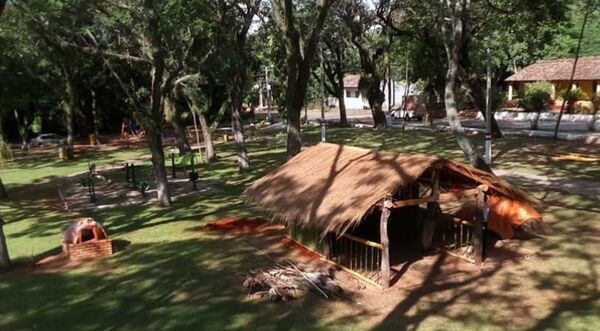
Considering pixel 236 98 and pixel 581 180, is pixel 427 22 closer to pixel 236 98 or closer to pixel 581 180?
pixel 236 98

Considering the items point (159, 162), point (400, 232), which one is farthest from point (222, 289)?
point (159, 162)

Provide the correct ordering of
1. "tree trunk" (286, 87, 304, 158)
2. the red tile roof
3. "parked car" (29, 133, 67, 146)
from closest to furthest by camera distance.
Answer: "tree trunk" (286, 87, 304, 158) < "parked car" (29, 133, 67, 146) < the red tile roof

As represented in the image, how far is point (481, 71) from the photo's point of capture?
182ft

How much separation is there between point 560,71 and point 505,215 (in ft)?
128

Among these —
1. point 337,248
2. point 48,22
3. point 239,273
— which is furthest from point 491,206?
point 48,22

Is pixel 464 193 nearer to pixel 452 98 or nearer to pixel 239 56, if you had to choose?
pixel 452 98

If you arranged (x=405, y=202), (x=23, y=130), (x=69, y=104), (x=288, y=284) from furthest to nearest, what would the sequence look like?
(x=23, y=130), (x=69, y=104), (x=405, y=202), (x=288, y=284)

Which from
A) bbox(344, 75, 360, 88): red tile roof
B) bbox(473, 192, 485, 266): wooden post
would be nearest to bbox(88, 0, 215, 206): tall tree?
bbox(473, 192, 485, 266): wooden post

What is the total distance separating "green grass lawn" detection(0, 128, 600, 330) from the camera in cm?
957

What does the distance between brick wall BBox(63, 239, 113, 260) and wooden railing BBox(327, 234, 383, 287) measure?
521cm

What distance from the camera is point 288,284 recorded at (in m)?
10.8

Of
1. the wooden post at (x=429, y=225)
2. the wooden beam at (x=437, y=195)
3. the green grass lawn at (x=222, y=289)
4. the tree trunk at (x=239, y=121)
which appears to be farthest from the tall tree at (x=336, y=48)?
the wooden beam at (x=437, y=195)

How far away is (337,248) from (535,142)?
64.9 feet

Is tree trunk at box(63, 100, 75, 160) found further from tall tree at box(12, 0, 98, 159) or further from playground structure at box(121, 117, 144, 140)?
playground structure at box(121, 117, 144, 140)
